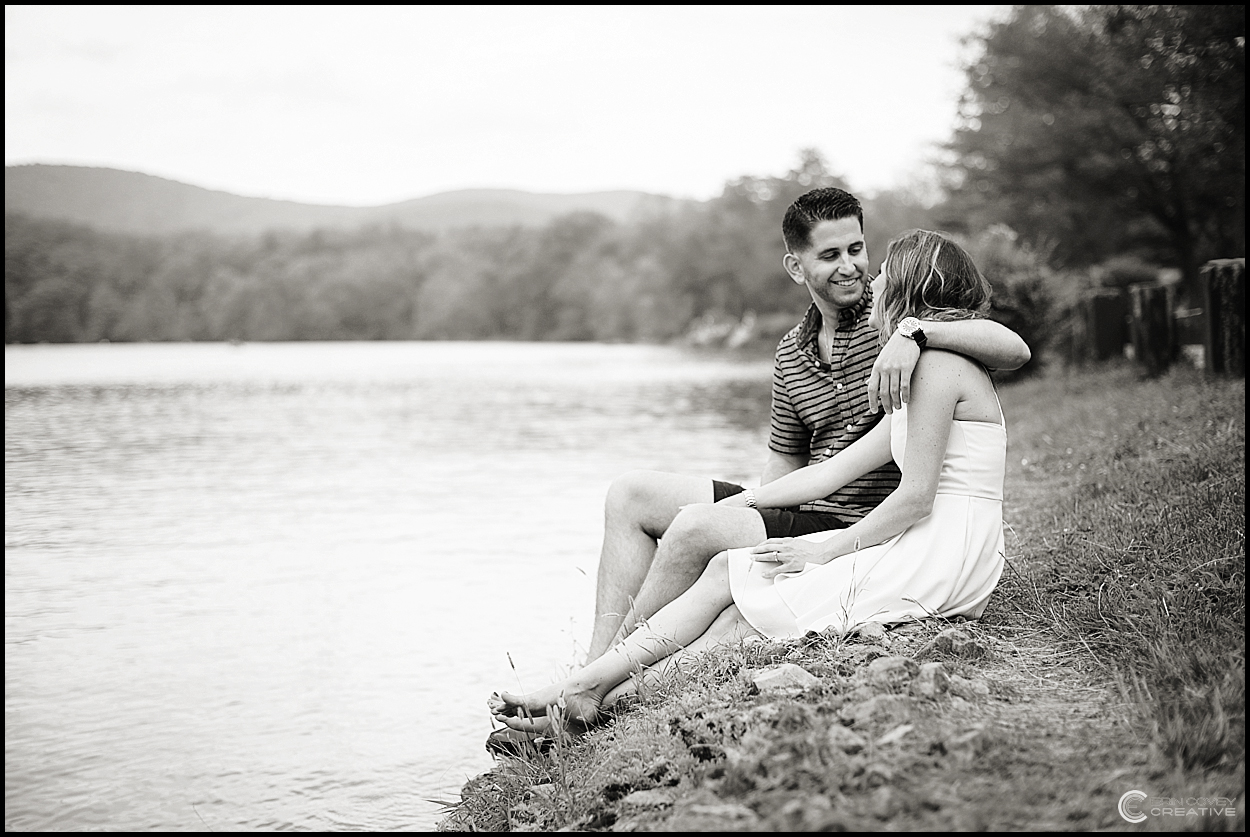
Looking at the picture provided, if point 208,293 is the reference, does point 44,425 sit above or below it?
below

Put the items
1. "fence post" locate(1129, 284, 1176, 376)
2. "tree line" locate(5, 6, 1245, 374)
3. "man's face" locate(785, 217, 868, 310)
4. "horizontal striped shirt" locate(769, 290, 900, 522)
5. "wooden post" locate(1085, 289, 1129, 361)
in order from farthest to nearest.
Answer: "tree line" locate(5, 6, 1245, 374) → "wooden post" locate(1085, 289, 1129, 361) → "fence post" locate(1129, 284, 1176, 376) → "man's face" locate(785, 217, 868, 310) → "horizontal striped shirt" locate(769, 290, 900, 522)

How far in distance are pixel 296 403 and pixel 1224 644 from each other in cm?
2663

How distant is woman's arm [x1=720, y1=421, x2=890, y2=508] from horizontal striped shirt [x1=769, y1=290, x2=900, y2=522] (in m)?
0.20

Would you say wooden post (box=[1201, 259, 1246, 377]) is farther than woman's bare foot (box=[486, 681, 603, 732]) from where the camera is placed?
Yes

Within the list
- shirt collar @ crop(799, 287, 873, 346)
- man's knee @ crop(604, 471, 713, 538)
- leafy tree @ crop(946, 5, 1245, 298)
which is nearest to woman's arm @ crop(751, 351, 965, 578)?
shirt collar @ crop(799, 287, 873, 346)

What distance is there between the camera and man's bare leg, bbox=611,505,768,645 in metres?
4.09

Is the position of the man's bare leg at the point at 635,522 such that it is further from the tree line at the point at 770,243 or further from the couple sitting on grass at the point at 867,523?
the tree line at the point at 770,243

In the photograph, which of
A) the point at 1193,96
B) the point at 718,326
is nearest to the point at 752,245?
the point at 718,326

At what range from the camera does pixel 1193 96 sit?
2375 centimetres

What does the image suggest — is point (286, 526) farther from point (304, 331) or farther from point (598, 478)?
point (304, 331)

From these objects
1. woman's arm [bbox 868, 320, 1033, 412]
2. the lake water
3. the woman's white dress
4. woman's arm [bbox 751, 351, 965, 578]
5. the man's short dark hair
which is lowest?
the lake water

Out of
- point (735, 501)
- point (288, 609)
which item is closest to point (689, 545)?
point (735, 501)

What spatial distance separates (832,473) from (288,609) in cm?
447

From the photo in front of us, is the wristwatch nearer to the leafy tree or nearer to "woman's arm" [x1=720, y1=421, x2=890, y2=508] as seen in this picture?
"woman's arm" [x1=720, y1=421, x2=890, y2=508]
